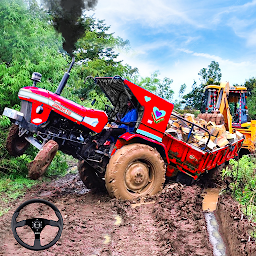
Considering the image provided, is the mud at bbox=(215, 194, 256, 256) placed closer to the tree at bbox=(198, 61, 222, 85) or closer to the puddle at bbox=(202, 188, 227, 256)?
the puddle at bbox=(202, 188, 227, 256)

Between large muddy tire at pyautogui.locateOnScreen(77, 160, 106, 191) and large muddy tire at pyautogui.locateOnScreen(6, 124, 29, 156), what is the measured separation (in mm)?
1470

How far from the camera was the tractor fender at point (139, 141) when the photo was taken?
6.35 metres

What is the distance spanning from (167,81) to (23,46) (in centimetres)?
1900

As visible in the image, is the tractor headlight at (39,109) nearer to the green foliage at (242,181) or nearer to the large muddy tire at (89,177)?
the large muddy tire at (89,177)

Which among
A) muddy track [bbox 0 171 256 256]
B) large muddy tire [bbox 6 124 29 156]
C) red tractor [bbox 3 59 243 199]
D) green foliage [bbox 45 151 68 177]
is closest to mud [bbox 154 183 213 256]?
muddy track [bbox 0 171 256 256]

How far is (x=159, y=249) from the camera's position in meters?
4.10

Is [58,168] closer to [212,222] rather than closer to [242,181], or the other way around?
[212,222]

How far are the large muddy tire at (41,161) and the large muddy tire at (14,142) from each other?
118cm

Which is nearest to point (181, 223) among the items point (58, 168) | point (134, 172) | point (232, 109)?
point (134, 172)

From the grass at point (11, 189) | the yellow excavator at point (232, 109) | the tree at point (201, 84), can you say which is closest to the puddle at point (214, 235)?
the grass at point (11, 189)

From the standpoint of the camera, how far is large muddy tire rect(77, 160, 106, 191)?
7398 millimetres

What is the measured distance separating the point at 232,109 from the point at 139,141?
23.9 feet

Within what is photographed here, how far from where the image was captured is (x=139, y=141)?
672 centimetres


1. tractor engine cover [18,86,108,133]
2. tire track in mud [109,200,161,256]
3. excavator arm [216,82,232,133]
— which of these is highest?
excavator arm [216,82,232,133]
